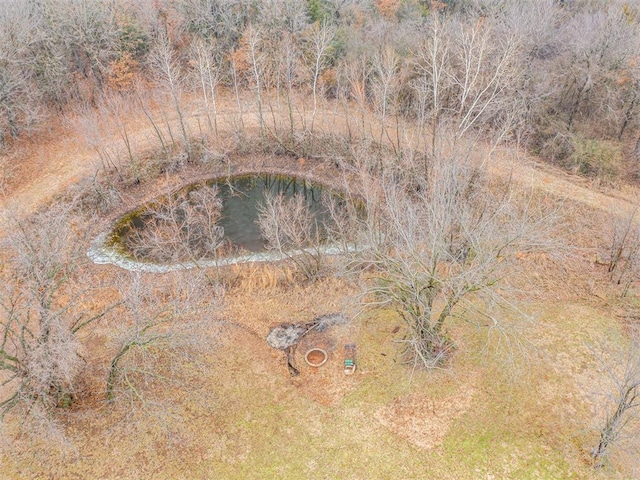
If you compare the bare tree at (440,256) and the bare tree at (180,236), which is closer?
→ the bare tree at (440,256)

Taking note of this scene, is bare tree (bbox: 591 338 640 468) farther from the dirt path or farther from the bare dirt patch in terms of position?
the dirt path

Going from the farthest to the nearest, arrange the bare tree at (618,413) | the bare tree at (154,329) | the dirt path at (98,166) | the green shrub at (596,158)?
the green shrub at (596,158)
the dirt path at (98,166)
the bare tree at (154,329)
the bare tree at (618,413)

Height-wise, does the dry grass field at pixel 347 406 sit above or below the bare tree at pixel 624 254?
below

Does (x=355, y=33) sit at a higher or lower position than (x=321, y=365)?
higher

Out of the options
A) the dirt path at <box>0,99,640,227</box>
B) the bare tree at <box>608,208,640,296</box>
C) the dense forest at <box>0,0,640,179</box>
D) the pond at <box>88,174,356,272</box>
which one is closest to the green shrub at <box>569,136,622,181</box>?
the dense forest at <box>0,0,640,179</box>

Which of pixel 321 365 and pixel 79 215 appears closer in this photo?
pixel 321 365

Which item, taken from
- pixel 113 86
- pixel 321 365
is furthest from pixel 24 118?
pixel 321 365

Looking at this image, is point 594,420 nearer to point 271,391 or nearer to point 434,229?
point 434,229

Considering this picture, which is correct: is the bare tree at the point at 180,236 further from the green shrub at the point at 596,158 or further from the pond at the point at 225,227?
the green shrub at the point at 596,158

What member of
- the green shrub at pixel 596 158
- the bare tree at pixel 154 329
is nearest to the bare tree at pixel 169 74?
the bare tree at pixel 154 329
